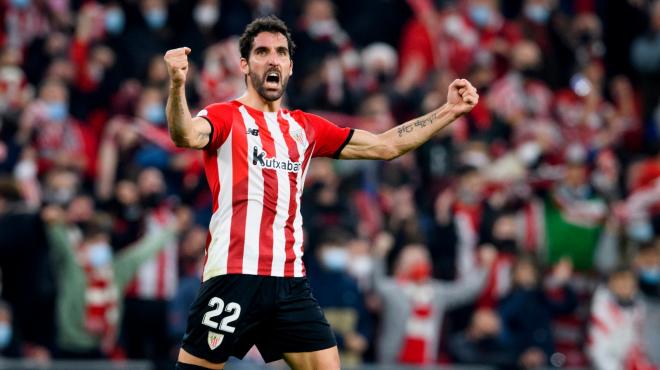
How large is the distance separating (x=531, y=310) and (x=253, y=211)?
19.6 feet

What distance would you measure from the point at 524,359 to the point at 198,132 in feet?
20.9

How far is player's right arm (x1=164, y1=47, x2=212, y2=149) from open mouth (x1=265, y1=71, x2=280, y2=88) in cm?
49

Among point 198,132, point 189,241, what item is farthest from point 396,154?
point 189,241

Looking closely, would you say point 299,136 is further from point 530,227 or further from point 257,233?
point 530,227

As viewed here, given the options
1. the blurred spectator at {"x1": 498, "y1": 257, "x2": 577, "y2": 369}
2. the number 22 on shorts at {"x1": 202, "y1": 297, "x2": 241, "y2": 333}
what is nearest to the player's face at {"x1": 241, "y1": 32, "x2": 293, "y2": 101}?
the number 22 on shorts at {"x1": 202, "y1": 297, "x2": 241, "y2": 333}

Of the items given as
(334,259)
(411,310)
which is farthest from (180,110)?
(411,310)

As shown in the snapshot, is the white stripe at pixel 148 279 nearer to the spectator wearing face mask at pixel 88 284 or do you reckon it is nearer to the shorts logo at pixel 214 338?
the spectator wearing face mask at pixel 88 284

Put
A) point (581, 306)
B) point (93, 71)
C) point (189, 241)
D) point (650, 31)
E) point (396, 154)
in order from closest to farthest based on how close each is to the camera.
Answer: point (396, 154) → point (189, 241) → point (581, 306) → point (93, 71) → point (650, 31)

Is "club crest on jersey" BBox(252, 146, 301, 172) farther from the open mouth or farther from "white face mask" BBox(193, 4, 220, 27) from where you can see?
"white face mask" BBox(193, 4, 220, 27)

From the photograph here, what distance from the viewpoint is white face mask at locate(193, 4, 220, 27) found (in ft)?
49.2

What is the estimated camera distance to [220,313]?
6.96 m

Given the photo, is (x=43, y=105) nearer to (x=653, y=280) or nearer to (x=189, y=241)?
(x=189, y=241)

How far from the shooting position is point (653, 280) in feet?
43.8

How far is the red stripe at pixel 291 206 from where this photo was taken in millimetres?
7145
